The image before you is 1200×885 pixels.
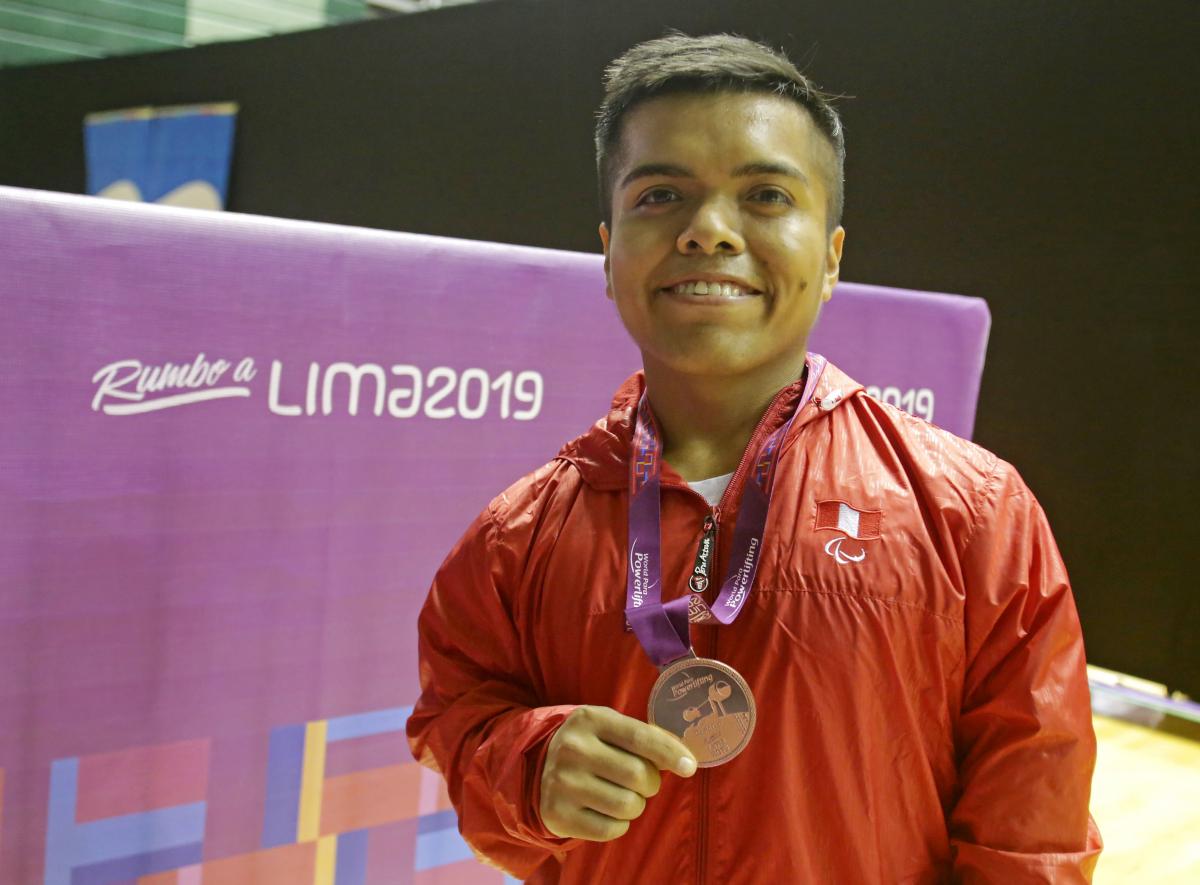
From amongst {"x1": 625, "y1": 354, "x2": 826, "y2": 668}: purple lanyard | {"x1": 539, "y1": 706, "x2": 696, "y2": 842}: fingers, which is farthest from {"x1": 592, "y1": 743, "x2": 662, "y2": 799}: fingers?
{"x1": 625, "y1": 354, "x2": 826, "y2": 668}: purple lanyard

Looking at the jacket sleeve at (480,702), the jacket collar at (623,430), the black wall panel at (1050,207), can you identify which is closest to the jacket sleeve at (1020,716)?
the jacket collar at (623,430)

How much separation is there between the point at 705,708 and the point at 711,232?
0.49 meters

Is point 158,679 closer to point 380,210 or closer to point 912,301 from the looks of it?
point 912,301

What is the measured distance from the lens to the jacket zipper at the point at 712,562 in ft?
3.58

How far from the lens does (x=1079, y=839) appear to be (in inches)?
40.2

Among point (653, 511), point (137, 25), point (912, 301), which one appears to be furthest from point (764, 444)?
point (137, 25)

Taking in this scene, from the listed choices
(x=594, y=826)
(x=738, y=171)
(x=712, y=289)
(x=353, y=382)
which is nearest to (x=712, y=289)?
(x=712, y=289)

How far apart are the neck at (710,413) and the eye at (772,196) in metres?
0.20

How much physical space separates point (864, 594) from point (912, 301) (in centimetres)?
207

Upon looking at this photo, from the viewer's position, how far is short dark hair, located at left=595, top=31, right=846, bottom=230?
1163 mm

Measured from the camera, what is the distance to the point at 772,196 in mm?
1167

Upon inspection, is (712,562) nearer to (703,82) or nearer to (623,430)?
(623,430)

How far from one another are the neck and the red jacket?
0.05m

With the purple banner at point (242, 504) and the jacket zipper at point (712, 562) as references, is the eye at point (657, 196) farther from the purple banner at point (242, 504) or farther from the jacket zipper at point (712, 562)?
the purple banner at point (242, 504)
